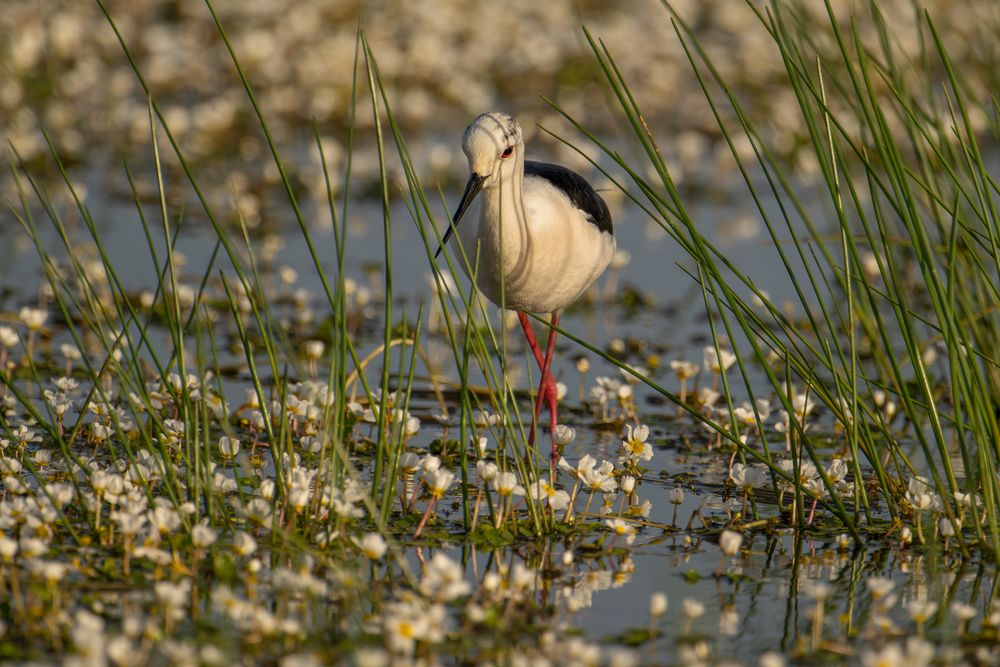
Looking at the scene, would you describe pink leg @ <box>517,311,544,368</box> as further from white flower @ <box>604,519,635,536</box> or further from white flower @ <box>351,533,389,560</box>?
white flower @ <box>351,533,389,560</box>

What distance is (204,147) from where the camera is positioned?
11.3 meters

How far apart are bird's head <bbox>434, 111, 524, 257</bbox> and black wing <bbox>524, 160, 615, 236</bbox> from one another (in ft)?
1.55

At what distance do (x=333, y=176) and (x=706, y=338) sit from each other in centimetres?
382

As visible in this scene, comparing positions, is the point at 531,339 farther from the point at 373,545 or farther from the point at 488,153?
the point at 373,545

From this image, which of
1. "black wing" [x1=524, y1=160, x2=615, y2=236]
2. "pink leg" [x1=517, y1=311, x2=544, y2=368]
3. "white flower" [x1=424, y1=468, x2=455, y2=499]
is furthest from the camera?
"pink leg" [x1=517, y1=311, x2=544, y2=368]

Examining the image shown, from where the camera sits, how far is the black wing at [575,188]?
5.69 metres

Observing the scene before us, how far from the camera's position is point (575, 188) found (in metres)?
5.79

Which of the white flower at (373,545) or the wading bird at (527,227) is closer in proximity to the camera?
the white flower at (373,545)

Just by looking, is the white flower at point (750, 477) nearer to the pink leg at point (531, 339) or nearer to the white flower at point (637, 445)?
the white flower at point (637, 445)

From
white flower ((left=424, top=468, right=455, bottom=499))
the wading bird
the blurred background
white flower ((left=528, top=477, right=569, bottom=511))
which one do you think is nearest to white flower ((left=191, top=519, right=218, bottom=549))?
white flower ((left=424, top=468, right=455, bottom=499))

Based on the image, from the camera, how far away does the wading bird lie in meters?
5.12

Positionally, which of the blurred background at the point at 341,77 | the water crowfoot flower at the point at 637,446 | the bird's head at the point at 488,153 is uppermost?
the blurred background at the point at 341,77

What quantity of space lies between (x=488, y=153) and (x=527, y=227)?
363 mm

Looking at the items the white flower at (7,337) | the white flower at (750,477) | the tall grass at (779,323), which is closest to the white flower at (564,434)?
the tall grass at (779,323)
